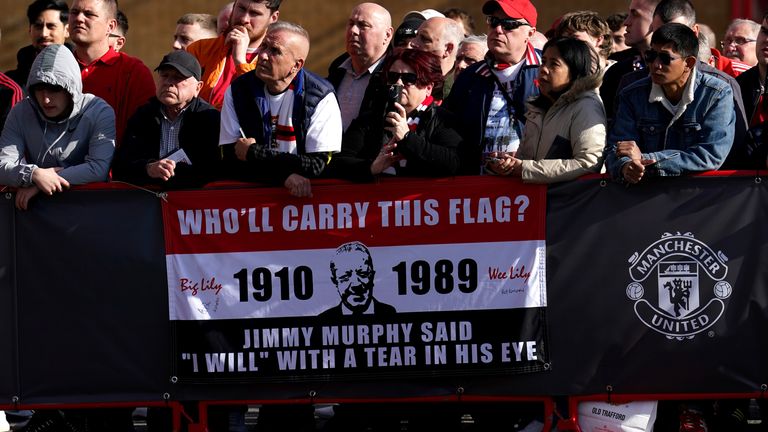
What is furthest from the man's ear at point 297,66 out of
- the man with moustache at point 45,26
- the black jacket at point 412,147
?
the man with moustache at point 45,26

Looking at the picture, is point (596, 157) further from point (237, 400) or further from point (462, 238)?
point (237, 400)

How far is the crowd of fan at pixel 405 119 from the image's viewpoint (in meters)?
6.77

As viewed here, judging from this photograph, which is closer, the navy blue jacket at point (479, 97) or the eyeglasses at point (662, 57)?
the eyeglasses at point (662, 57)

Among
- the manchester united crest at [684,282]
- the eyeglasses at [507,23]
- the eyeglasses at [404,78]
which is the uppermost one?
the eyeglasses at [507,23]

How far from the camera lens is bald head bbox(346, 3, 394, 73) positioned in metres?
8.03

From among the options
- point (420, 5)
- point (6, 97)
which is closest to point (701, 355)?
point (6, 97)

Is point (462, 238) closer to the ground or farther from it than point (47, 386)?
farther from it

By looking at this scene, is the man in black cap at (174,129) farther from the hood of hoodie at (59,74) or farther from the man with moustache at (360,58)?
the man with moustache at (360,58)

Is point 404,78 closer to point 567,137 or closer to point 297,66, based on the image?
point 297,66

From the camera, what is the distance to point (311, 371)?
6953 millimetres

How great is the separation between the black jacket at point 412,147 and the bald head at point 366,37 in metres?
0.88

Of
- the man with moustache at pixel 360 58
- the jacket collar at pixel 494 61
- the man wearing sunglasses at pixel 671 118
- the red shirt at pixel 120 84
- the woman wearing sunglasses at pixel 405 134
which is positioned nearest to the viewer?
the man wearing sunglasses at pixel 671 118

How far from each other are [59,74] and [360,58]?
6.16 feet

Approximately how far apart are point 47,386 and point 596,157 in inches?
128
